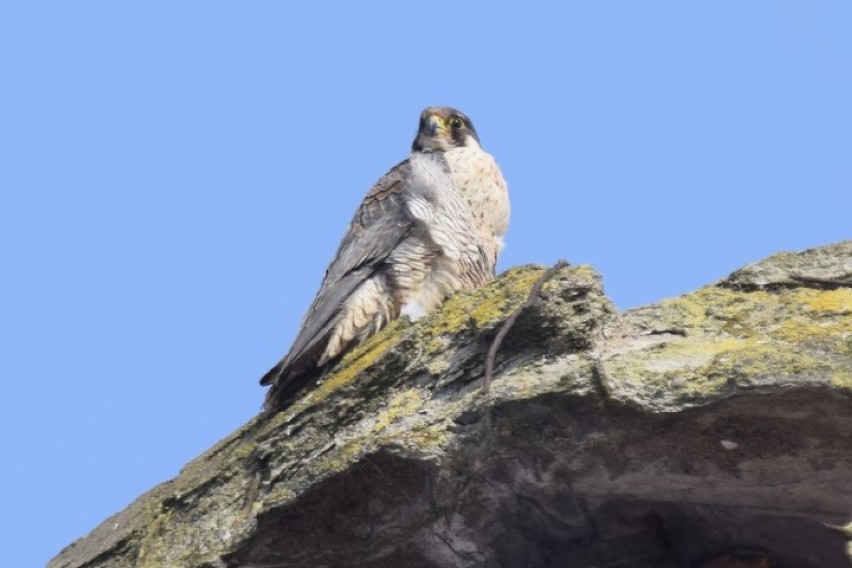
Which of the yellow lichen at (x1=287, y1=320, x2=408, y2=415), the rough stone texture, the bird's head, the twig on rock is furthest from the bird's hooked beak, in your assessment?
the twig on rock

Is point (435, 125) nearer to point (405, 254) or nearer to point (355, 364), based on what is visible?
point (405, 254)

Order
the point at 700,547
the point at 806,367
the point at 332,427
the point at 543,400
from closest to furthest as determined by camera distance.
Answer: the point at 806,367
the point at 543,400
the point at 700,547
the point at 332,427

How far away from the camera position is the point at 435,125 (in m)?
8.04

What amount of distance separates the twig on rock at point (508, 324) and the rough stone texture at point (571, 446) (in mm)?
29

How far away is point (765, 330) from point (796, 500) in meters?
0.47

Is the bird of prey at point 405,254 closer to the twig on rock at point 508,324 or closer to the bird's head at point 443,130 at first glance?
the bird's head at point 443,130

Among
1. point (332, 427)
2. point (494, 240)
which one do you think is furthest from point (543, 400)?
point (494, 240)

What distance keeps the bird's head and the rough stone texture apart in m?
3.29

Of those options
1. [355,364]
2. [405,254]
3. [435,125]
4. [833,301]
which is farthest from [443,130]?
[833,301]

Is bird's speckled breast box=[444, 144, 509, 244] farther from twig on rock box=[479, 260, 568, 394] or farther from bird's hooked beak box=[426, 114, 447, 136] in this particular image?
twig on rock box=[479, 260, 568, 394]

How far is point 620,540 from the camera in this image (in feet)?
14.1

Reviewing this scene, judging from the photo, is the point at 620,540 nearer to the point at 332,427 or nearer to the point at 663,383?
the point at 663,383

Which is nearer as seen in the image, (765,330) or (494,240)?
(765,330)

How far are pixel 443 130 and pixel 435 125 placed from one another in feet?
0.19
